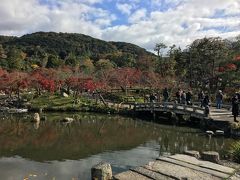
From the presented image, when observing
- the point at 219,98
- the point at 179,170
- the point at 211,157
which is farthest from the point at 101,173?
the point at 219,98

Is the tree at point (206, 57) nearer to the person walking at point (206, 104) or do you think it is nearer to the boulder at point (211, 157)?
the person walking at point (206, 104)

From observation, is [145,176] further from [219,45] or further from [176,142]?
[219,45]

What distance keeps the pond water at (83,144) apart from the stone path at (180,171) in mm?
3108

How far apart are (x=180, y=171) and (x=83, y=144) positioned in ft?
36.6

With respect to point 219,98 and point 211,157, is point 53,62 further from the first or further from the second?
point 211,157

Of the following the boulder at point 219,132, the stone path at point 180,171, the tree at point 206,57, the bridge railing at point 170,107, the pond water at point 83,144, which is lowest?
the pond water at point 83,144

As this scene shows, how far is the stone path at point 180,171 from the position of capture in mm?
11930

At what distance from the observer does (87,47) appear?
444 feet

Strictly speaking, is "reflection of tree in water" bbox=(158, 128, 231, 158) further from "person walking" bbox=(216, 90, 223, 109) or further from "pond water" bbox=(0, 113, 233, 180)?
"person walking" bbox=(216, 90, 223, 109)

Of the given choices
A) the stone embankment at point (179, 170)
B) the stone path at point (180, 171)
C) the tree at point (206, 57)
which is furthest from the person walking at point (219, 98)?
the stone path at point (180, 171)

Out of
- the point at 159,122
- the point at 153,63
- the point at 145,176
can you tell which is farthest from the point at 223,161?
the point at 153,63

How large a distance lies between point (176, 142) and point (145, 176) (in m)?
11.5

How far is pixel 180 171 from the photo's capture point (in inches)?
492

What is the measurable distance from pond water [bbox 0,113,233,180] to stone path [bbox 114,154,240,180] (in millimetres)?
3108
